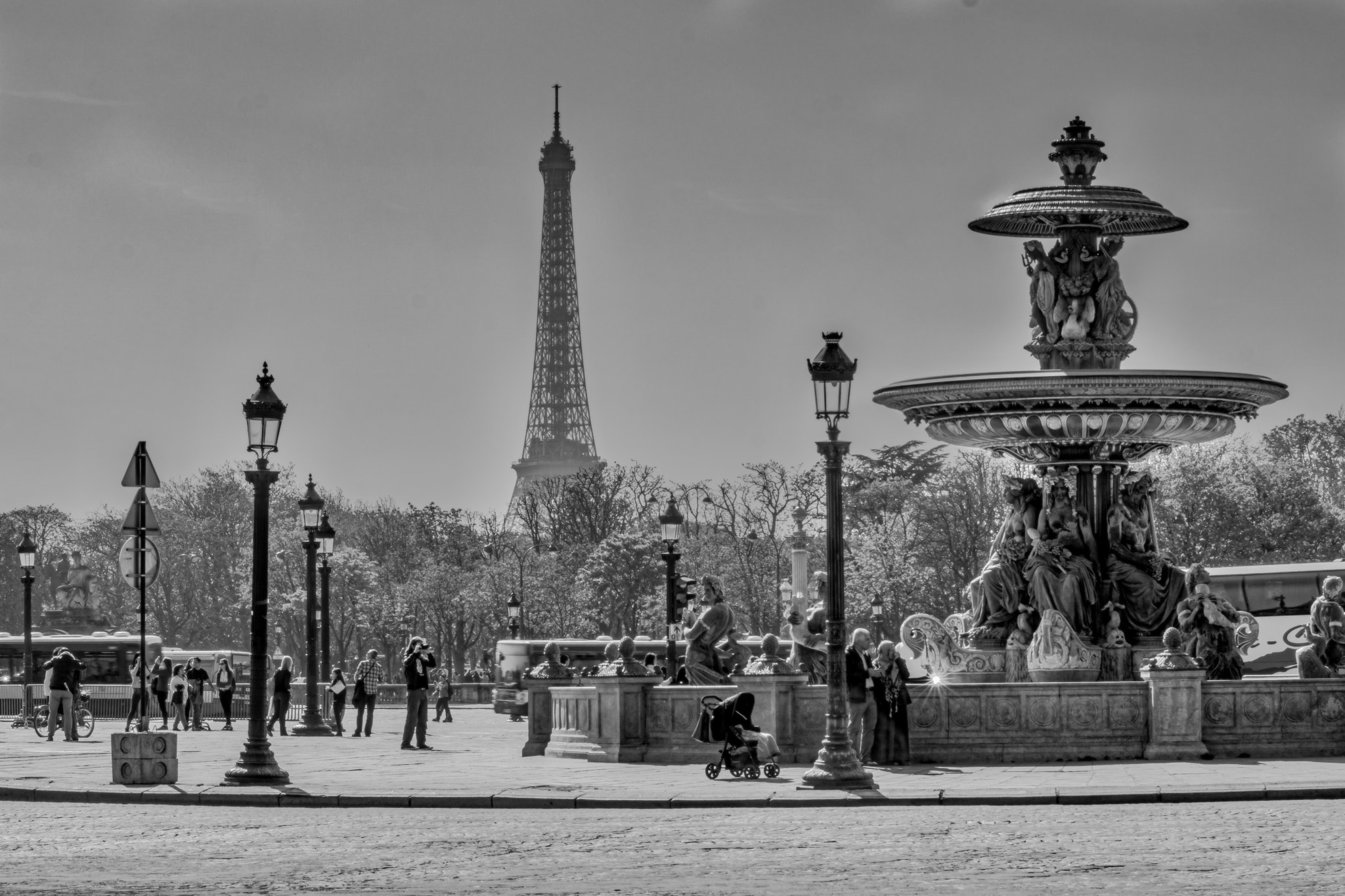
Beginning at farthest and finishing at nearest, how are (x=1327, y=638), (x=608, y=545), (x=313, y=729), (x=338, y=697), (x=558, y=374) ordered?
1. (x=558, y=374)
2. (x=608, y=545)
3. (x=338, y=697)
4. (x=313, y=729)
5. (x=1327, y=638)

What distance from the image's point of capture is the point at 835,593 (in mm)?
22453

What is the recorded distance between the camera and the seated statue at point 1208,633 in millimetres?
28609

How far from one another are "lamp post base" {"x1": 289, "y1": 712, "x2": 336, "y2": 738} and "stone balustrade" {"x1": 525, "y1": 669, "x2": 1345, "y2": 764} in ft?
49.7

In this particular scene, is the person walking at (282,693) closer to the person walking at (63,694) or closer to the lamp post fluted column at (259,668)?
the person walking at (63,694)

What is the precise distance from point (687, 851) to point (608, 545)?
7555 cm

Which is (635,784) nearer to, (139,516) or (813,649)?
(139,516)

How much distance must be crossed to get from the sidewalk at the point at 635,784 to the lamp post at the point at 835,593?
35 cm

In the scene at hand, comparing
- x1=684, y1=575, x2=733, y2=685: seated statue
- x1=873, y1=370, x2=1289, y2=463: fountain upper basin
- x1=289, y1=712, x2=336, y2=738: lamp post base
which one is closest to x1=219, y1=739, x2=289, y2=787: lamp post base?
x1=684, y1=575, x2=733, y2=685: seated statue

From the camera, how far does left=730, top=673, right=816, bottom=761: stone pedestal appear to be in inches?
1023

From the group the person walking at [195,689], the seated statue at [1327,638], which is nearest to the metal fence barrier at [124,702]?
the person walking at [195,689]

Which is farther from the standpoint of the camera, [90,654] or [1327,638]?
[90,654]

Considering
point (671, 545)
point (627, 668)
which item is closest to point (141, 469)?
point (627, 668)

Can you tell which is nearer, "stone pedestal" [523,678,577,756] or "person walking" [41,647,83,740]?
"stone pedestal" [523,678,577,756]

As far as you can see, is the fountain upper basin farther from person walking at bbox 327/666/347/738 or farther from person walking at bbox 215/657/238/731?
person walking at bbox 215/657/238/731
